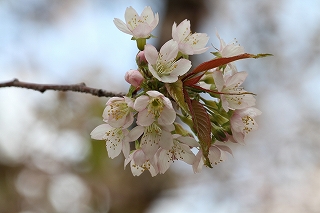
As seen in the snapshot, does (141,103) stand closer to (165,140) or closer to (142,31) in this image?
(165,140)

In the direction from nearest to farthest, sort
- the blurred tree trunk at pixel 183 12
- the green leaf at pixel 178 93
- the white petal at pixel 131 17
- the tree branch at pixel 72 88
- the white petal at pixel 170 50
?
1. the green leaf at pixel 178 93
2. the white petal at pixel 170 50
3. the white petal at pixel 131 17
4. the tree branch at pixel 72 88
5. the blurred tree trunk at pixel 183 12

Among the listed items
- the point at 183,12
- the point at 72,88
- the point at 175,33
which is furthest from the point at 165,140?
the point at 183,12

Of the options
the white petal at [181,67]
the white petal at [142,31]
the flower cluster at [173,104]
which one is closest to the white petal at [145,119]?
the flower cluster at [173,104]

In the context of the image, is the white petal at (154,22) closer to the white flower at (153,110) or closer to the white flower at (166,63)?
the white flower at (166,63)

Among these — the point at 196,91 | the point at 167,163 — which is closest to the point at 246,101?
the point at 196,91

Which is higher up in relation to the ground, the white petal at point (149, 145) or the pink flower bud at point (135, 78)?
the pink flower bud at point (135, 78)

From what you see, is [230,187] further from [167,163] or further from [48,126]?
[167,163]

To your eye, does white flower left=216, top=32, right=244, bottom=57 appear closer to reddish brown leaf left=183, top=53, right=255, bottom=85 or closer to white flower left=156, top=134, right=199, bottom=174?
reddish brown leaf left=183, top=53, right=255, bottom=85
